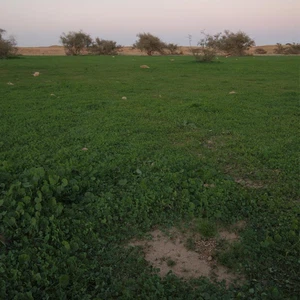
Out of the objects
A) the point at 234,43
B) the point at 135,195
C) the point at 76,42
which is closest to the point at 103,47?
the point at 76,42

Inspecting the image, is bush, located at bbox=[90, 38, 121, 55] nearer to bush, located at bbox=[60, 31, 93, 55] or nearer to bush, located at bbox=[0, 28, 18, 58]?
bush, located at bbox=[60, 31, 93, 55]

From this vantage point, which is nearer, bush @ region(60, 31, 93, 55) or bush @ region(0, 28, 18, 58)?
bush @ region(0, 28, 18, 58)

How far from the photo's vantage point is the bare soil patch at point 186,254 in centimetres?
282

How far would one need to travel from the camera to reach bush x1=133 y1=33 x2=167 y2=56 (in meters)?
41.4

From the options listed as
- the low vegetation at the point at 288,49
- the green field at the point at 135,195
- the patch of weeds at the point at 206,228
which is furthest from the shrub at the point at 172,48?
the patch of weeds at the point at 206,228

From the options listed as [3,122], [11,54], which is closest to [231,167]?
[3,122]

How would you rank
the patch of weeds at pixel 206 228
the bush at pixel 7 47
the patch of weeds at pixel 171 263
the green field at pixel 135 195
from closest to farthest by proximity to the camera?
the green field at pixel 135 195 < the patch of weeds at pixel 171 263 < the patch of weeds at pixel 206 228 < the bush at pixel 7 47

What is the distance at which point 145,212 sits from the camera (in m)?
3.57

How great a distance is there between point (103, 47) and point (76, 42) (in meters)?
3.80

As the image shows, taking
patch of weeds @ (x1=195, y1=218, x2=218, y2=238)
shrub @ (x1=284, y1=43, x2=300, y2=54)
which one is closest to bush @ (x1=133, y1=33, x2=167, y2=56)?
shrub @ (x1=284, y1=43, x2=300, y2=54)

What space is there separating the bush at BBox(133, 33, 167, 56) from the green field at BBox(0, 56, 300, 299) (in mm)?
35607

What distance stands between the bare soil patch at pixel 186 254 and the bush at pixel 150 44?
40434 millimetres

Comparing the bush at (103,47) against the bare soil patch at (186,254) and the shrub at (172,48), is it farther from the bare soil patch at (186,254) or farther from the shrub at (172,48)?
the bare soil patch at (186,254)

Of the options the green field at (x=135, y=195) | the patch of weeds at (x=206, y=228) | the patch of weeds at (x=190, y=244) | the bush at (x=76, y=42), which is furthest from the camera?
the bush at (x=76, y=42)
